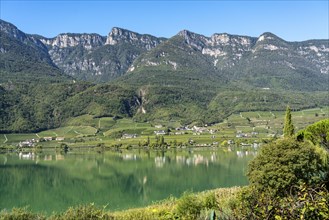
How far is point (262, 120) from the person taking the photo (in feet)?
604

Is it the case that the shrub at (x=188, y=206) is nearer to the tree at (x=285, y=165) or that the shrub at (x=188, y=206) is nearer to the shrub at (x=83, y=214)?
the shrub at (x=83, y=214)

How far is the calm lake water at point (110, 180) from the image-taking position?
50656 mm

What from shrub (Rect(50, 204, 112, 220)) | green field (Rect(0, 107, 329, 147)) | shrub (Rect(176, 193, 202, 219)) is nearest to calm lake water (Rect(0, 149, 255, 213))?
shrub (Rect(50, 204, 112, 220))

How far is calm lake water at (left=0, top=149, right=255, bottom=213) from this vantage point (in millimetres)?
50656

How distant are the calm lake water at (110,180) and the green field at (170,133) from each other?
Result: 46122 millimetres

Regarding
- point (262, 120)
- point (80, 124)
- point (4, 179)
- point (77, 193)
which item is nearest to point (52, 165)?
point (4, 179)

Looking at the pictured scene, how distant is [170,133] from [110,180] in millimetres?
95571

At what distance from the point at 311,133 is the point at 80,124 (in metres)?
177

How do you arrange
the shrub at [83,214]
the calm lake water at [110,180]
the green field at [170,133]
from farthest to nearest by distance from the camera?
the green field at [170,133]
the calm lake water at [110,180]
the shrub at [83,214]

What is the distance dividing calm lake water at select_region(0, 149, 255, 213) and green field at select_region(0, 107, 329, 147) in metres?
46.1

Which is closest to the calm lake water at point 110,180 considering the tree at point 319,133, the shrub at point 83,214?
the tree at point 319,133

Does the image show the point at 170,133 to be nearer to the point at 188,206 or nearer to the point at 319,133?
the point at 319,133

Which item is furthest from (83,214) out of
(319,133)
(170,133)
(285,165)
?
(170,133)

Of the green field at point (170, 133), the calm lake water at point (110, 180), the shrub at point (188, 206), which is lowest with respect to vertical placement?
the calm lake water at point (110, 180)
